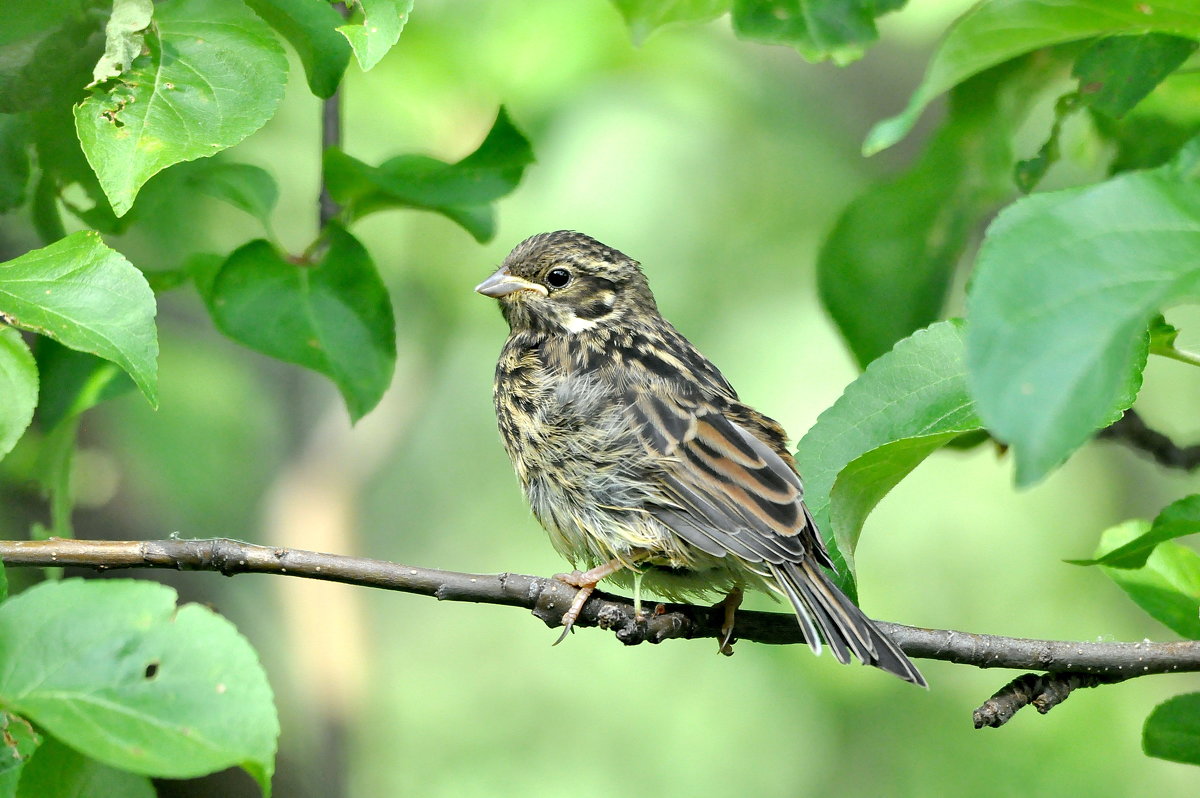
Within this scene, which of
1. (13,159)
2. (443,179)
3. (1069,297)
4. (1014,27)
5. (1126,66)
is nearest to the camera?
(1069,297)

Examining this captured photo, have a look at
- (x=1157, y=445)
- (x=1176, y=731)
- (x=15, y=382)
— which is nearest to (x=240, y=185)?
(x=15, y=382)

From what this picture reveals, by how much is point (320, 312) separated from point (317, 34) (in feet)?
2.31

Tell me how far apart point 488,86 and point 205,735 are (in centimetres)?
393

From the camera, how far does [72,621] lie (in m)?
1.94

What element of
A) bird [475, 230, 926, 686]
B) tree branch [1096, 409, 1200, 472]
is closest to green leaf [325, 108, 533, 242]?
bird [475, 230, 926, 686]

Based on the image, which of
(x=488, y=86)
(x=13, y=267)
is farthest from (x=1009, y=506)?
(x=13, y=267)

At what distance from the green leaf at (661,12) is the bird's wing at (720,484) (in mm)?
1150

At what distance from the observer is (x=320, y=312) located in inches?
123

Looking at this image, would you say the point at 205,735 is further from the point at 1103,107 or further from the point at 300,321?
the point at 1103,107

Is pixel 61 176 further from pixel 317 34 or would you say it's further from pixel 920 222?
pixel 920 222

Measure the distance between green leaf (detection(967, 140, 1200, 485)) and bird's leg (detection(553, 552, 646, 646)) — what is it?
143 centimetres

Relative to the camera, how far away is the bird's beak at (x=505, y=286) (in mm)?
4535

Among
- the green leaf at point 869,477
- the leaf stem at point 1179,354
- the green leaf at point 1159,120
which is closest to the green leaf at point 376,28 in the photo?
the green leaf at point 869,477

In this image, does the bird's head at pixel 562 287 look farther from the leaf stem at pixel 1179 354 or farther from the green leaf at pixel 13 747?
the green leaf at pixel 13 747
